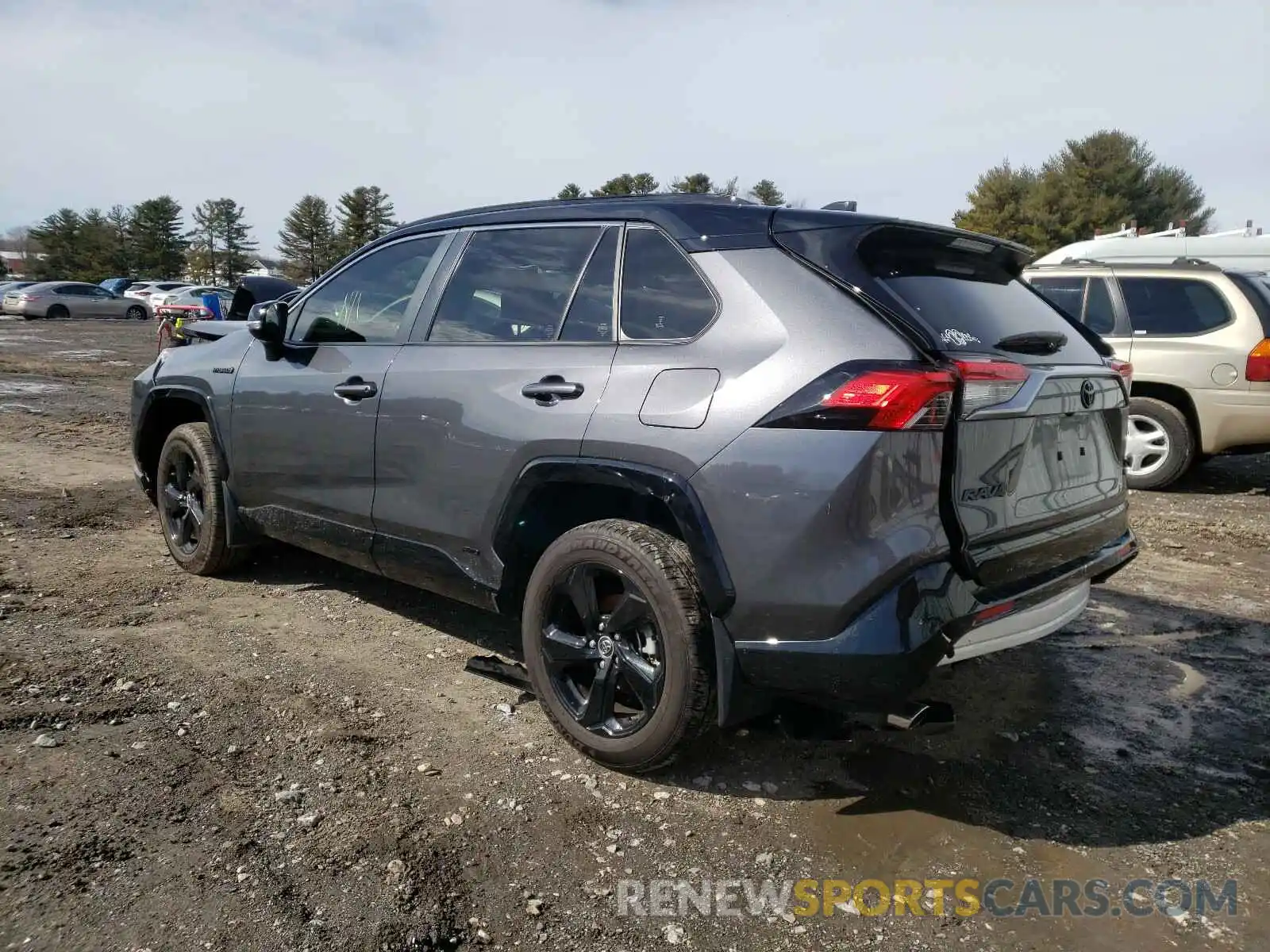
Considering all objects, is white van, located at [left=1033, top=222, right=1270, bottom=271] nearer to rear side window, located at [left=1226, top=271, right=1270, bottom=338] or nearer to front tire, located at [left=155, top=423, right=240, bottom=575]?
rear side window, located at [left=1226, top=271, right=1270, bottom=338]

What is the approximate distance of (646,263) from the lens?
3.10m

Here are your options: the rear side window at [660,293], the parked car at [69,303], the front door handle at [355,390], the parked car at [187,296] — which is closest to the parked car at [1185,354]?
the rear side window at [660,293]

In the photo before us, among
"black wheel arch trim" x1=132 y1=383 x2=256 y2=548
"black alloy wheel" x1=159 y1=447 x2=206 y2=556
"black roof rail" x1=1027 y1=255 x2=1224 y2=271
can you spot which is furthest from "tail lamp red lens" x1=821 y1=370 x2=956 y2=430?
"black roof rail" x1=1027 y1=255 x2=1224 y2=271

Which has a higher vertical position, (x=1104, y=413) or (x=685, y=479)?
(x=1104, y=413)

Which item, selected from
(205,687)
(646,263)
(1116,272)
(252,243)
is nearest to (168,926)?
(205,687)

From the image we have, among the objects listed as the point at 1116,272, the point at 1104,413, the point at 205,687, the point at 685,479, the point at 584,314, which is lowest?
the point at 205,687

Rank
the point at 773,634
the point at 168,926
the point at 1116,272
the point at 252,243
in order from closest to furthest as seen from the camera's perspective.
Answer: the point at 168,926, the point at 773,634, the point at 1116,272, the point at 252,243

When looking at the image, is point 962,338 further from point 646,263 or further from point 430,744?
point 430,744

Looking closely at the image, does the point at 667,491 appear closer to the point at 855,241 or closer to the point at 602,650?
the point at 602,650

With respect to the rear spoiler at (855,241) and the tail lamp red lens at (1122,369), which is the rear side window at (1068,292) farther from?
the rear spoiler at (855,241)

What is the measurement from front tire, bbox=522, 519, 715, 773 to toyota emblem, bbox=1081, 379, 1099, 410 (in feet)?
→ 4.45

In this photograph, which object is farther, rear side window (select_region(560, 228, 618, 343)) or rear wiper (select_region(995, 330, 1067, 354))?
rear side window (select_region(560, 228, 618, 343))

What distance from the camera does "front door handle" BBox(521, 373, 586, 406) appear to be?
3037 mm

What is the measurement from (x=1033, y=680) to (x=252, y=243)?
90889 mm
